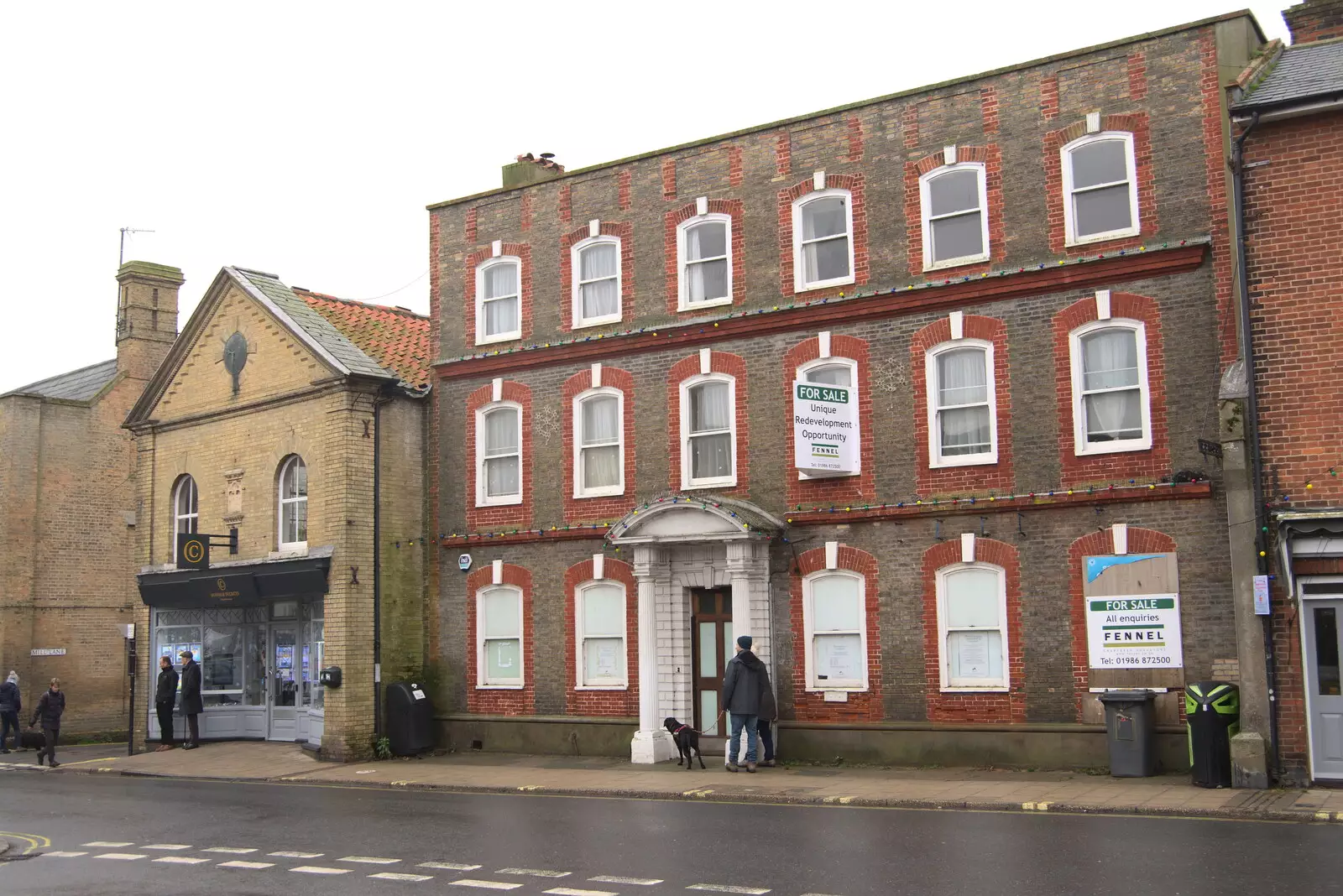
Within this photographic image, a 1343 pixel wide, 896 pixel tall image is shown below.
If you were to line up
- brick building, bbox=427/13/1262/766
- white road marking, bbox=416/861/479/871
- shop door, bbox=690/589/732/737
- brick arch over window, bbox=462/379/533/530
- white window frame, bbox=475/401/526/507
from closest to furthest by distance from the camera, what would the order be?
white road marking, bbox=416/861/479/871 < brick building, bbox=427/13/1262/766 < shop door, bbox=690/589/732/737 < brick arch over window, bbox=462/379/533/530 < white window frame, bbox=475/401/526/507

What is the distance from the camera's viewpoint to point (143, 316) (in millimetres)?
36406

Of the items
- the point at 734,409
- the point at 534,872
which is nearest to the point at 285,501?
the point at 734,409

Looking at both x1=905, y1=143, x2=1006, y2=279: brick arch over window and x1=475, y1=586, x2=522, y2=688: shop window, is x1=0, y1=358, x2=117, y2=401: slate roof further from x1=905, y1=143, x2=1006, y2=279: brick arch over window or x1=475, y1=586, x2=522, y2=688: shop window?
x1=905, y1=143, x2=1006, y2=279: brick arch over window

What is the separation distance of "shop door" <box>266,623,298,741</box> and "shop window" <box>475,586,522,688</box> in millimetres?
4328

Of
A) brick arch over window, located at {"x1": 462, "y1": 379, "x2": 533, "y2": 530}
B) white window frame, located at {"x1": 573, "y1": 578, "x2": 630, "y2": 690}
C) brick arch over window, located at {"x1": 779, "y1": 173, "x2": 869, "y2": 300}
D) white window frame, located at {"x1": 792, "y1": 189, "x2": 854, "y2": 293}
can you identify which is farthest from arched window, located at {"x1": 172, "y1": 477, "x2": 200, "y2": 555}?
white window frame, located at {"x1": 792, "y1": 189, "x2": 854, "y2": 293}

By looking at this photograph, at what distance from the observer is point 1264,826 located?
1360cm

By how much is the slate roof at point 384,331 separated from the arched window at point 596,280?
386 centimetres

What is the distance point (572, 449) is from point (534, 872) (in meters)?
12.8

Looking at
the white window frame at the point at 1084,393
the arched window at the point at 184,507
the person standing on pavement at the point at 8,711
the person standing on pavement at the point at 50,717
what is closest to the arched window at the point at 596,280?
the white window frame at the point at 1084,393

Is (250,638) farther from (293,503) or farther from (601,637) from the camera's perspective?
(601,637)

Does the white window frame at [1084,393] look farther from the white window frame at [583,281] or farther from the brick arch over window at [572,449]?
the white window frame at [583,281]

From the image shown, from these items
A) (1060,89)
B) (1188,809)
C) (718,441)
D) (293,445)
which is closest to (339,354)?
(293,445)

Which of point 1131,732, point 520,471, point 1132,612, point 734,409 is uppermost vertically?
point 734,409

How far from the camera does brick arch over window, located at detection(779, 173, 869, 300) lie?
2161 centimetres
